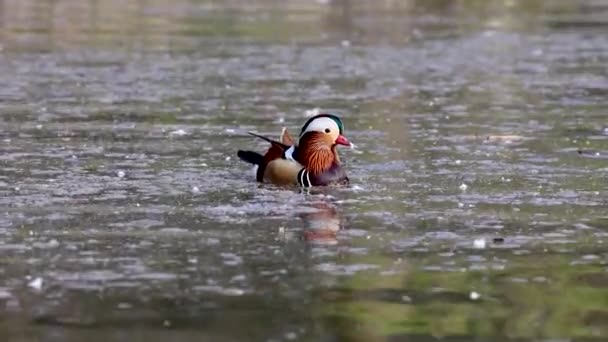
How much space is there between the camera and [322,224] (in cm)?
977

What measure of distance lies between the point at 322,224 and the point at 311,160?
180 cm

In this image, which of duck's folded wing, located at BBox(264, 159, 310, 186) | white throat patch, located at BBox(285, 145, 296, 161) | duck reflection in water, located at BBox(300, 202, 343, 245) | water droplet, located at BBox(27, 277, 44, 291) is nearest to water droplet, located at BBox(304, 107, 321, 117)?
white throat patch, located at BBox(285, 145, 296, 161)

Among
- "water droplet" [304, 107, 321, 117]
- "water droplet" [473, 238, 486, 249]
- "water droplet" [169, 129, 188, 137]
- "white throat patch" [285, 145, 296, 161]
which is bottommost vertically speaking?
"water droplet" [169, 129, 188, 137]

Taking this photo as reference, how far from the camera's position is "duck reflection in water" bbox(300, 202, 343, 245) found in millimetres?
9243

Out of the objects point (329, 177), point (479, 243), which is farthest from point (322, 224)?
point (329, 177)

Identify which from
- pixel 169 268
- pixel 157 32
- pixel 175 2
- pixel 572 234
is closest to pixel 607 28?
pixel 157 32

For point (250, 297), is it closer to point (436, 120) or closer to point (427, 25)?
point (436, 120)

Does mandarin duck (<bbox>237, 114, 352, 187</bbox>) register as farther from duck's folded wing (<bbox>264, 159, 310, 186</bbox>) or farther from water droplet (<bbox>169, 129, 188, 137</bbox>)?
water droplet (<bbox>169, 129, 188, 137</bbox>)

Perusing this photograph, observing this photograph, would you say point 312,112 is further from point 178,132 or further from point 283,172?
point 283,172

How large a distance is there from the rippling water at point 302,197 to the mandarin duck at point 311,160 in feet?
0.65

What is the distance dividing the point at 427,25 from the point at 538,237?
1877 cm

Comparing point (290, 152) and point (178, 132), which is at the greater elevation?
point (290, 152)

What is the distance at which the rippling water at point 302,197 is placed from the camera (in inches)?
291

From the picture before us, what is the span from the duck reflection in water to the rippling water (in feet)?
0.10
